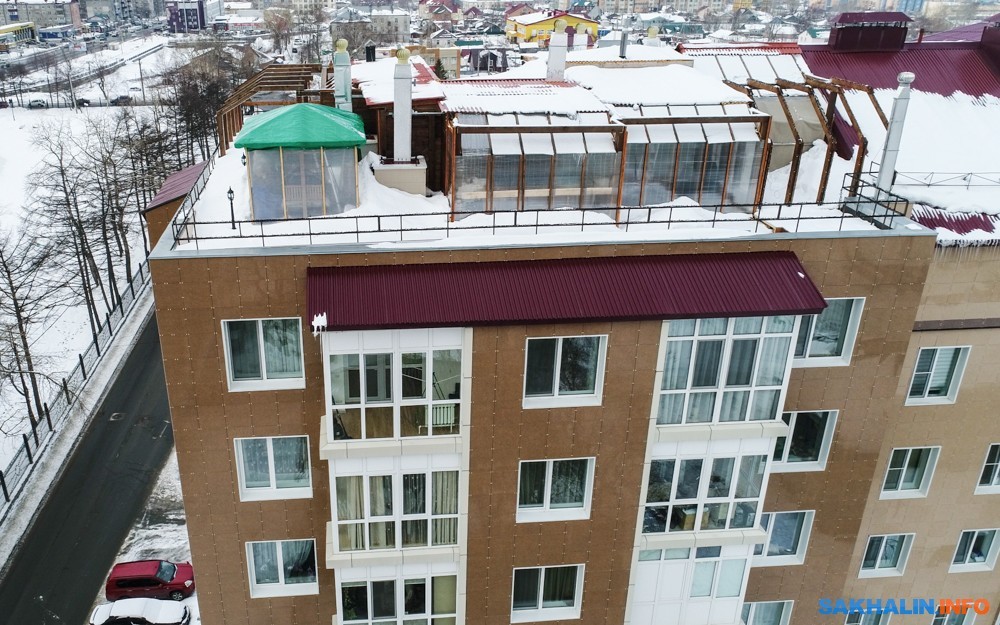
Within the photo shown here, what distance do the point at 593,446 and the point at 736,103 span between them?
10.0 m

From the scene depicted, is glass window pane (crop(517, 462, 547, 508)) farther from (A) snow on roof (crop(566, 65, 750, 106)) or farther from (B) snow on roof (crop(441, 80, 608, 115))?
(A) snow on roof (crop(566, 65, 750, 106))

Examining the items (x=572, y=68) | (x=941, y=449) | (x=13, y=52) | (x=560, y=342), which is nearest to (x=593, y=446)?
(x=560, y=342)

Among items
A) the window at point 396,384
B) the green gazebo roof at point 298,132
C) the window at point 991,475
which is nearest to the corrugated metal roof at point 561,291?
the window at point 396,384

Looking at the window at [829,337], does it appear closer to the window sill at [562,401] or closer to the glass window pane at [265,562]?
the window sill at [562,401]

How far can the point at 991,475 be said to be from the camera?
20672mm

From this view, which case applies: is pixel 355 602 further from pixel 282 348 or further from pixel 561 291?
pixel 561 291

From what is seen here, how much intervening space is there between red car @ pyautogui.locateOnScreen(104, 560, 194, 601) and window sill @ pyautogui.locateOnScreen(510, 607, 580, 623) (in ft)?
60.8

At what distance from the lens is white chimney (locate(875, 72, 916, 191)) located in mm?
16141

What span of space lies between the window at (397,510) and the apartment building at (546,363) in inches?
2.7

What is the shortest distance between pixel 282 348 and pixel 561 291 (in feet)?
19.7

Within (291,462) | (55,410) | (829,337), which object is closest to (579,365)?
(829,337)

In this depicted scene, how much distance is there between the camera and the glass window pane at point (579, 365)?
1462 centimetres

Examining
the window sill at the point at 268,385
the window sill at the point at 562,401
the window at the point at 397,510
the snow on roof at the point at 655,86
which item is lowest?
the window at the point at 397,510

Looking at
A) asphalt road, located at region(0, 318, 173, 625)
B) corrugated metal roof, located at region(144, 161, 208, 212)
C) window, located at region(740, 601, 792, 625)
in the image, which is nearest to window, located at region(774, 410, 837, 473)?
window, located at region(740, 601, 792, 625)
